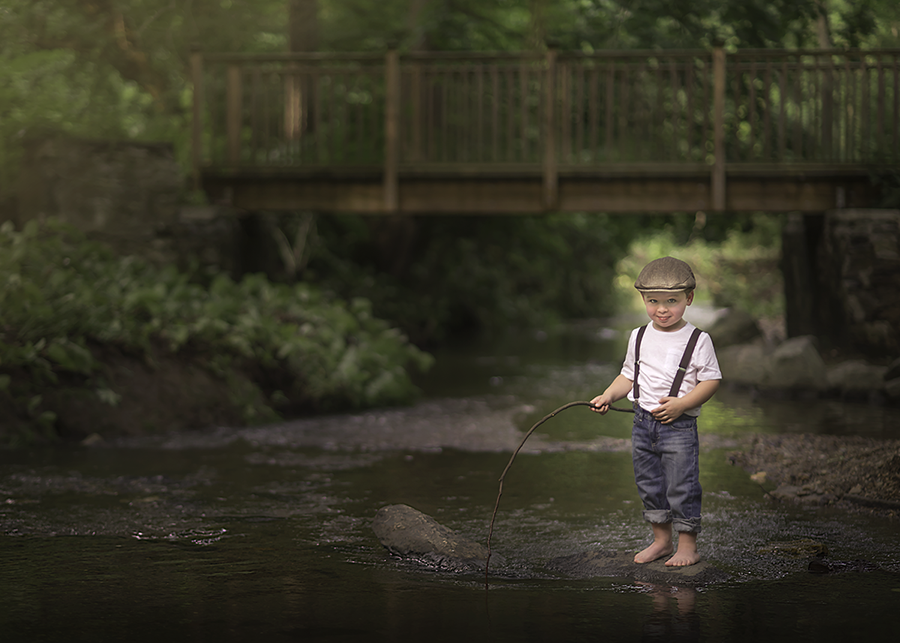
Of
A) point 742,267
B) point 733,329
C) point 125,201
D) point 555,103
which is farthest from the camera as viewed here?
point 742,267

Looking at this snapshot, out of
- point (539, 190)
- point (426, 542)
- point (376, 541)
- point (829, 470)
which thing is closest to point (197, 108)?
point (539, 190)

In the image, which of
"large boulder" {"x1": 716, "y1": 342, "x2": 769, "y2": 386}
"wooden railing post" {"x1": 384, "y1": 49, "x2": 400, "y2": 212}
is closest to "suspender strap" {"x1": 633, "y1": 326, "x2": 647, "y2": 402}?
"large boulder" {"x1": 716, "y1": 342, "x2": 769, "y2": 386}

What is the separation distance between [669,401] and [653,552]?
29.1 inches

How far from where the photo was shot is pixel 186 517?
20.0 feet

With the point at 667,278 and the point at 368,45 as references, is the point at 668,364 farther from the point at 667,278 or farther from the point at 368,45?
the point at 368,45

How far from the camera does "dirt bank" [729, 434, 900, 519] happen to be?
20.7 feet

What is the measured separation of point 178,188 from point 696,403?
9.41m

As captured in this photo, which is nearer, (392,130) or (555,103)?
(392,130)

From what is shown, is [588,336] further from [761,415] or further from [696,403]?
[696,403]

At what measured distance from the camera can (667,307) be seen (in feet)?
16.3

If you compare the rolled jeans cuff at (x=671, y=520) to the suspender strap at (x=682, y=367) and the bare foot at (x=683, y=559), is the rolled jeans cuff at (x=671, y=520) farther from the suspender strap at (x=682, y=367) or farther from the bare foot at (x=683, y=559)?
the suspender strap at (x=682, y=367)

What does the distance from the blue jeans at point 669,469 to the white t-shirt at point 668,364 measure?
96 millimetres

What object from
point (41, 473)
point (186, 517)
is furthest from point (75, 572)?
point (41, 473)

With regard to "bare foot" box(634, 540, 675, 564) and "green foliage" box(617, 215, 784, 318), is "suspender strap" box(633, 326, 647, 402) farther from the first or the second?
"green foliage" box(617, 215, 784, 318)
